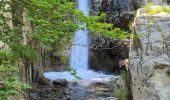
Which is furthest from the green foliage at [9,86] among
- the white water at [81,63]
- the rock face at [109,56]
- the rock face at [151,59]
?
the rock face at [109,56]

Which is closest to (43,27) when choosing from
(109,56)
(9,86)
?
(9,86)

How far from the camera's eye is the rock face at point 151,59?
346 inches

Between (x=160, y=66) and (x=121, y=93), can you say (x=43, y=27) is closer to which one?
(x=160, y=66)

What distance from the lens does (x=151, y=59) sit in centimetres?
906

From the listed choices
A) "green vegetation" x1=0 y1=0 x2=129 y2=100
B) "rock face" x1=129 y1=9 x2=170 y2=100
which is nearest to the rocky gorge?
"rock face" x1=129 y1=9 x2=170 y2=100

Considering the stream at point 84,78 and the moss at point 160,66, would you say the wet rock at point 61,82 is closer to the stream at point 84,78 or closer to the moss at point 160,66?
the stream at point 84,78

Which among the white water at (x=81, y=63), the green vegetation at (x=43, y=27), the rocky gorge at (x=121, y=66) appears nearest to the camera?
the green vegetation at (x=43, y=27)

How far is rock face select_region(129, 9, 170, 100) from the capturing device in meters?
8.78

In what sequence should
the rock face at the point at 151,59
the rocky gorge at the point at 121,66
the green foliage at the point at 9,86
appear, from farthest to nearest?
the rocky gorge at the point at 121,66 < the rock face at the point at 151,59 < the green foliage at the point at 9,86

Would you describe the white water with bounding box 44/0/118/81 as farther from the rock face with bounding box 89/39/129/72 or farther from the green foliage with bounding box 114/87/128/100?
the green foliage with bounding box 114/87/128/100

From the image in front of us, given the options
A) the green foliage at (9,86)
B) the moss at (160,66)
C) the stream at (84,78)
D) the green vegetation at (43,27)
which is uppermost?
the green vegetation at (43,27)

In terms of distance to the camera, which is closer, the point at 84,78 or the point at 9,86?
the point at 9,86

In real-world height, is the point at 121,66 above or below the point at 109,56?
below

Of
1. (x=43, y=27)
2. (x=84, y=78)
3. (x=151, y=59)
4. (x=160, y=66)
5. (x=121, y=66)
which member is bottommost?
(x=84, y=78)
